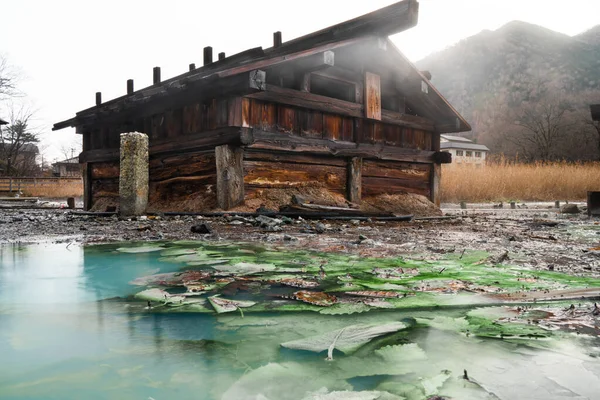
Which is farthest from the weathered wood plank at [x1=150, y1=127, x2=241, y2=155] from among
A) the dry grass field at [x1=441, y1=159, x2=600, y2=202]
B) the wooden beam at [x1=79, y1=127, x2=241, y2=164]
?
the dry grass field at [x1=441, y1=159, x2=600, y2=202]

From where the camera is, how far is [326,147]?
8.79 metres

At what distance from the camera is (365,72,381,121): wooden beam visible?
955cm

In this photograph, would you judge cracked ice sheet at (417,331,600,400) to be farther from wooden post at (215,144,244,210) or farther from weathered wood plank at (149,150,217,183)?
weathered wood plank at (149,150,217,183)

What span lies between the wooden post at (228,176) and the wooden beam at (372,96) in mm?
3488

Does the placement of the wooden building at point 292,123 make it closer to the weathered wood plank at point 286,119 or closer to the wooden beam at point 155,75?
the weathered wood plank at point 286,119

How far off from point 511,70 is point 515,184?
93.7m

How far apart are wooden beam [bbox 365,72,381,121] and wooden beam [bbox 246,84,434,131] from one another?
17cm

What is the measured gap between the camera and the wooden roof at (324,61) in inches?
278

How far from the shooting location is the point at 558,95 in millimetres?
79000

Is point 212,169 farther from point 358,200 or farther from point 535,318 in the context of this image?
point 535,318

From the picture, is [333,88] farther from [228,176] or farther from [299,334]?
[299,334]

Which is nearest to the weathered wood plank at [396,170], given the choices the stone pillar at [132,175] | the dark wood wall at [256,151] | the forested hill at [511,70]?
the dark wood wall at [256,151]

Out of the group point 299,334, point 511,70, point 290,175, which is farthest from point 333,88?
point 511,70

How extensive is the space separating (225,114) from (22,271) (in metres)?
5.33
